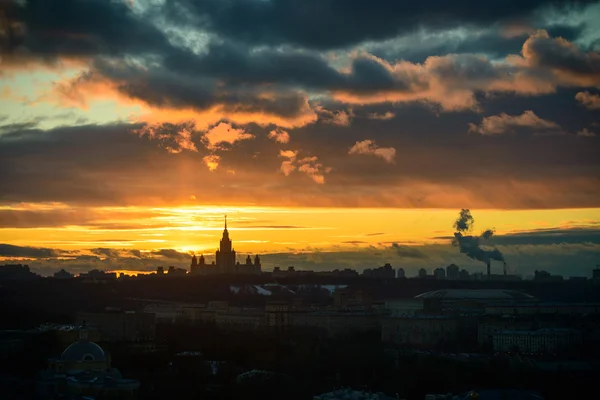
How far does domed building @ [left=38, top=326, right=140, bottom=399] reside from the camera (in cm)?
5141

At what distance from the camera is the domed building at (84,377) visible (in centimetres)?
5141

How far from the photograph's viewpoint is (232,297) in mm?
150875

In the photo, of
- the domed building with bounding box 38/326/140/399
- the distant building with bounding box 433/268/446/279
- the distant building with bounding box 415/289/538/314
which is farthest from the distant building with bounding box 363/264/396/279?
the domed building with bounding box 38/326/140/399

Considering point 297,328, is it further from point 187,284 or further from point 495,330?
point 187,284

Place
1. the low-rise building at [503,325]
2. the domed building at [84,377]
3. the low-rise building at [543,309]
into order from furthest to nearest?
the low-rise building at [543,309] → the low-rise building at [503,325] → the domed building at [84,377]

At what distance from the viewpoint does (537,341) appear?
259ft

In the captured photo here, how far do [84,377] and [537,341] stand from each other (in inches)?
1344

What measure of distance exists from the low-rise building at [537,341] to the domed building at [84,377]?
29.3m

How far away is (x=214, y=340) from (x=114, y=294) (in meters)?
61.9

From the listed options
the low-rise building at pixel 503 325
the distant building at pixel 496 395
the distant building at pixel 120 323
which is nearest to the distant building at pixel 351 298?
the distant building at pixel 120 323

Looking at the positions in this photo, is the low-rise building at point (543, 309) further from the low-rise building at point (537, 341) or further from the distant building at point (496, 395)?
the distant building at point (496, 395)

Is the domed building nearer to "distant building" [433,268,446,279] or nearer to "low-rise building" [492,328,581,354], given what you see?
"low-rise building" [492,328,581,354]

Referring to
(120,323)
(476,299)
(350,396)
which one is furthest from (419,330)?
(350,396)

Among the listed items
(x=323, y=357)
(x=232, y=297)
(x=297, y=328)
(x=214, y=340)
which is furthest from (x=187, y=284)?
(x=323, y=357)
